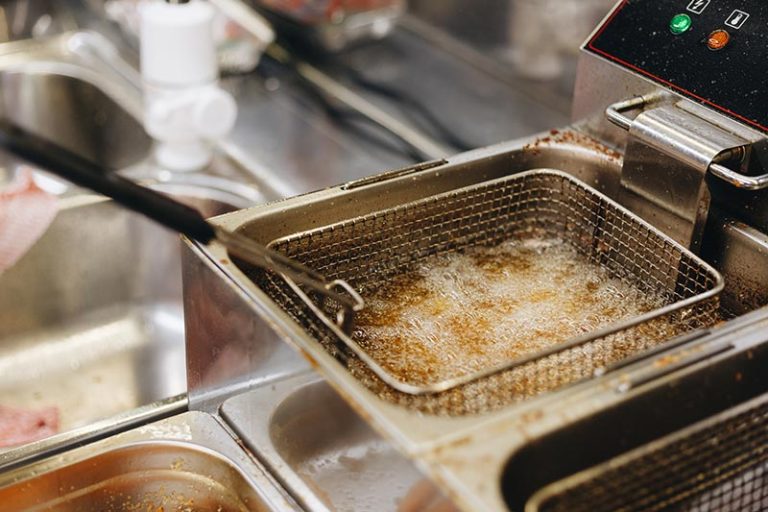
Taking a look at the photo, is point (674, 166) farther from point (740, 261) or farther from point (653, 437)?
point (653, 437)

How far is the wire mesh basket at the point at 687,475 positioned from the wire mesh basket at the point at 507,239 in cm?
11

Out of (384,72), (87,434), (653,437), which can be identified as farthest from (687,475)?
(384,72)

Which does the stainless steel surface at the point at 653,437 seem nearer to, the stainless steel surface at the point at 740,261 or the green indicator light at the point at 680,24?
the stainless steel surface at the point at 740,261

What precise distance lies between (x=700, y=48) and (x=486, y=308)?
390 mm

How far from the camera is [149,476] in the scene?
1040 millimetres

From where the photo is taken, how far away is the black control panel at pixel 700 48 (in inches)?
41.4

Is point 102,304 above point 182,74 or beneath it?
beneath

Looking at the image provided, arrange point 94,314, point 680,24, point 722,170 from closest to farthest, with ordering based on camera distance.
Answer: point 722,170
point 680,24
point 94,314

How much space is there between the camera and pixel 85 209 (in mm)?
1763

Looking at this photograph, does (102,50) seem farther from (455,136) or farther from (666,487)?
(666,487)

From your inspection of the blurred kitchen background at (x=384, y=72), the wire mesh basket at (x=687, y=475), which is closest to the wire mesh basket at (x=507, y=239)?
the wire mesh basket at (x=687, y=475)

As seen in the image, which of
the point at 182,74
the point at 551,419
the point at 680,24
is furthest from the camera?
the point at 182,74

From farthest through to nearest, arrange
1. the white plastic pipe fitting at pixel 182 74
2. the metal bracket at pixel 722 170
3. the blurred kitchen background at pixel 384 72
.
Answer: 1. the blurred kitchen background at pixel 384 72
2. the white plastic pipe fitting at pixel 182 74
3. the metal bracket at pixel 722 170

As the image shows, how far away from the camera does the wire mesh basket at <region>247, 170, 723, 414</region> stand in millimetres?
920
